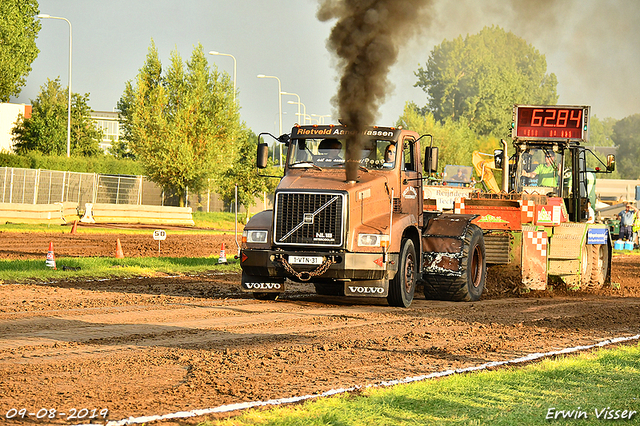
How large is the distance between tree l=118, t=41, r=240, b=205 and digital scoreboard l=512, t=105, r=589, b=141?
91.6ft

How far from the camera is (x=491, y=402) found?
634 centimetres

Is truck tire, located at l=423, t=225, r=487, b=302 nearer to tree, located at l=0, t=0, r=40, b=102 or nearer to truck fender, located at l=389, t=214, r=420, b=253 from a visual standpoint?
truck fender, located at l=389, t=214, r=420, b=253

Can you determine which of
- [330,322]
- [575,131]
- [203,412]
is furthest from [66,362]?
[575,131]

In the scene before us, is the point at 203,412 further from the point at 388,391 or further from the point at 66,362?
the point at 66,362

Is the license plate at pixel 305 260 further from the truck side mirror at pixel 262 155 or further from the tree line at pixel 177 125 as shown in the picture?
the tree line at pixel 177 125

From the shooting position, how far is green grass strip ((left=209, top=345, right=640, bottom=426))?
573cm

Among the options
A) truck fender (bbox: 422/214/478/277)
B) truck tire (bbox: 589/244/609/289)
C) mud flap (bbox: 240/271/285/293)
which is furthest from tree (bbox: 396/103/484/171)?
mud flap (bbox: 240/271/285/293)

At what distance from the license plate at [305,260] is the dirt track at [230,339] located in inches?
30.1

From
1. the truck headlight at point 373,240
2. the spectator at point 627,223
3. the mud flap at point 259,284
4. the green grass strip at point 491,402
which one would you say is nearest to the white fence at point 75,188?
the spectator at point 627,223

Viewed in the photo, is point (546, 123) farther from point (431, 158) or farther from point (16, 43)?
point (16, 43)

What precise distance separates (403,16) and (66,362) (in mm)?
8641

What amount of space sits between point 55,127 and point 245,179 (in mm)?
21416

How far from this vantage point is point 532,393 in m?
6.71

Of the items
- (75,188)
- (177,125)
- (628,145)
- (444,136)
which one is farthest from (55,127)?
(628,145)
